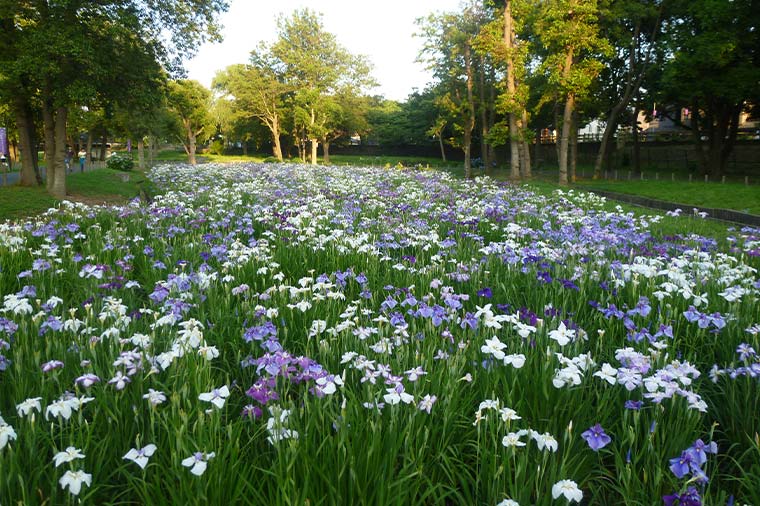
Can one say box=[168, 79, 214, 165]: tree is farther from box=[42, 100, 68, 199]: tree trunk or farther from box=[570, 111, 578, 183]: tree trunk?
box=[570, 111, 578, 183]: tree trunk

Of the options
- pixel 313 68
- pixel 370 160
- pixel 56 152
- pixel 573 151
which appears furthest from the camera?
pixel 370 160

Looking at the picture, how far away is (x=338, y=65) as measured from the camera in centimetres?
5888

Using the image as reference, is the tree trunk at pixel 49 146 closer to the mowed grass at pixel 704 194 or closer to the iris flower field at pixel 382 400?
the iris flower field at pixel 382 400

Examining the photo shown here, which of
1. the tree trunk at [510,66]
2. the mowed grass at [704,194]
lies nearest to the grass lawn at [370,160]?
the tree trunk at [510,66]

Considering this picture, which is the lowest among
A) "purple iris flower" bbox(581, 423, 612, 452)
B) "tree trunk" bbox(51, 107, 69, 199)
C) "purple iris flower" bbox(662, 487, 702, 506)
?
"purple iris flower" bbox(662, 487, 702, 506)

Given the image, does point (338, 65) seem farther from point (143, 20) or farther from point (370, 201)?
point (370, 201)

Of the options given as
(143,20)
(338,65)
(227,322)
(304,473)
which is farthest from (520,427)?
(338,65)

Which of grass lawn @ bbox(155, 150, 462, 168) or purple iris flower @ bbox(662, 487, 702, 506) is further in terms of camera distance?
grass lawn @ bbox(155, 150, 462, 168)

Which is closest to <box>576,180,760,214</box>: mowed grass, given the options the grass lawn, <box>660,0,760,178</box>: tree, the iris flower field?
<box>660,0,760,178</box>: tree

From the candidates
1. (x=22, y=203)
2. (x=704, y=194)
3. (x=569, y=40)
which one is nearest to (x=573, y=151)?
(x=569, y=40)

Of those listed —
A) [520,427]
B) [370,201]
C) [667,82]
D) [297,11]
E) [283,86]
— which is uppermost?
[297,11]

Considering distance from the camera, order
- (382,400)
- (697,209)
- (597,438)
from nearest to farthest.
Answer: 1. (597,438)
2. (382,400)
3. (697,209)

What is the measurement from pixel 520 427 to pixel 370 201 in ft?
29.3

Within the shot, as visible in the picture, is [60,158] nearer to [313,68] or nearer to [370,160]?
[313,68]
